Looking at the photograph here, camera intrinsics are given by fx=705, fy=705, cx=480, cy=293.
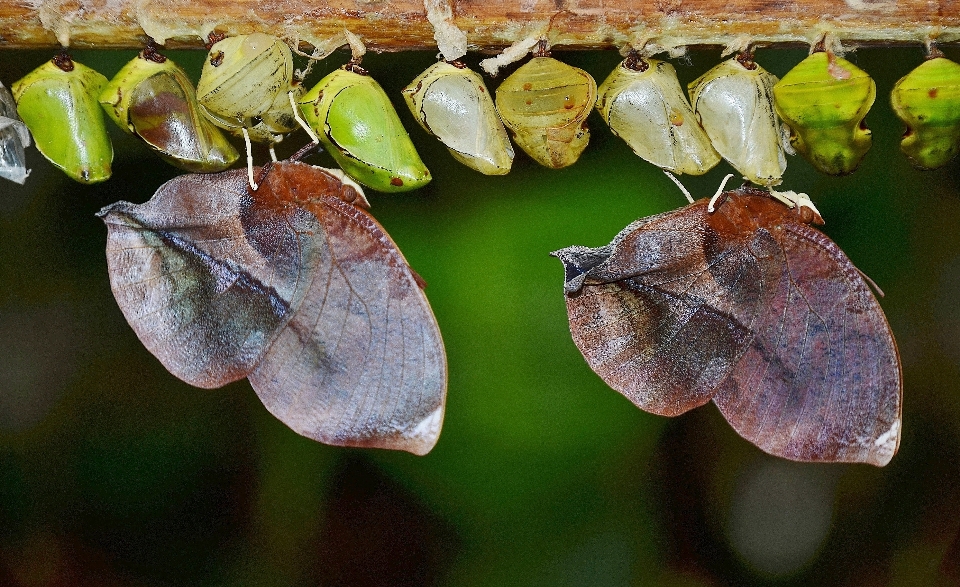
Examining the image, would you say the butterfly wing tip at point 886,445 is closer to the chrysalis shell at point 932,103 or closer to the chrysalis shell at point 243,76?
the chrysalis shell at point 932,103

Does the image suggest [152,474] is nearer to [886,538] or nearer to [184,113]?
[184,113]

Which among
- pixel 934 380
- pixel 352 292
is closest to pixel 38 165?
pixel 352 292

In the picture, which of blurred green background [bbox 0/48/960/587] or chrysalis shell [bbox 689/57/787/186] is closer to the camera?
chrysalis shell [bbox 689/57/787/186]

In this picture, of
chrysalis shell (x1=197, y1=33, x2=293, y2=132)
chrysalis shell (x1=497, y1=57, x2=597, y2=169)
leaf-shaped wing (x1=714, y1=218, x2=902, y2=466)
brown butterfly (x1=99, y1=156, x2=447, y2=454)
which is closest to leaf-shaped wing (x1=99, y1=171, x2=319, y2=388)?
brown butterfly (x1=99, y1=156, x2=447, y2=454)

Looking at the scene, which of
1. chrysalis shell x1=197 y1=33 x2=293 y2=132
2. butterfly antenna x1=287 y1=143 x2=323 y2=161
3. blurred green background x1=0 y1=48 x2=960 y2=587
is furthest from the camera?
blurred green background x1=0 y1=48 x2=960 y2=587

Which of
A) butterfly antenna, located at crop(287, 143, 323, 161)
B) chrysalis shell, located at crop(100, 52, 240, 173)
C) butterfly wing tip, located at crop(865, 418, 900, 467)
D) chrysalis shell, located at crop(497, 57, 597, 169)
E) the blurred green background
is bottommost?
the blurred green background

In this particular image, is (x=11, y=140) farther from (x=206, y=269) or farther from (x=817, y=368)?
(x=817, y=368)

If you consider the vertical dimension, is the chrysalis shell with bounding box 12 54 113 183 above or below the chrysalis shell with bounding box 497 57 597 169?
above

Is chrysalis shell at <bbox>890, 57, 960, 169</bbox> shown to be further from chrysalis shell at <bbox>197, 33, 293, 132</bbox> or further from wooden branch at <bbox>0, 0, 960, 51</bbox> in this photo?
chrysalis shell at <bbox>197, 33, 293, 132</bbox>
